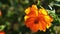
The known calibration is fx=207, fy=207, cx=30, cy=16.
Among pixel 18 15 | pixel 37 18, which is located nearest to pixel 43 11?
pixel 37 18

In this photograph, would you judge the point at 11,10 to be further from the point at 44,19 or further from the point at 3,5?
the point at 44,19

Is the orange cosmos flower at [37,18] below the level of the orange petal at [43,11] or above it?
below

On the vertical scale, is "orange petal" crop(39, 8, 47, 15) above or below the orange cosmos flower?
above

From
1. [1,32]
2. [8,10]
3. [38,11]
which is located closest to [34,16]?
[38,11]

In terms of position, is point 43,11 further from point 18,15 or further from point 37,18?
point 18,15
